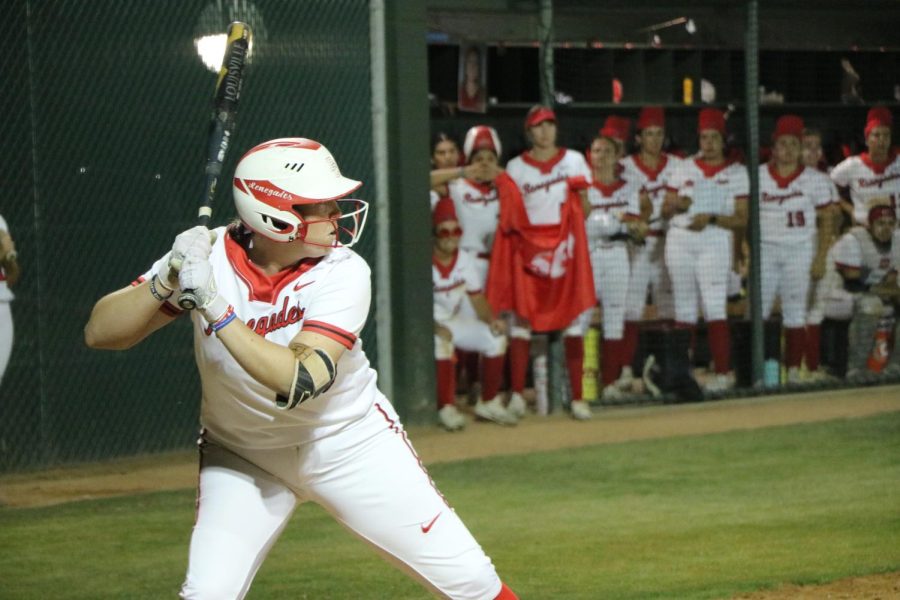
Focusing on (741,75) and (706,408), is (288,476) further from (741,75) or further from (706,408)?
(741,75)

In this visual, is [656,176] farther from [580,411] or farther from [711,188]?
[580,411]

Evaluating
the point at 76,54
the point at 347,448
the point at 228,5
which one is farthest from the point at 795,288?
the point at 347,448

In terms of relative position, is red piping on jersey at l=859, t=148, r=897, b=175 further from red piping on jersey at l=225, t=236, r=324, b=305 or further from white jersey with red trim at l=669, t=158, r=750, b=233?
red piping on jersey at l=225, t=236, r=324, b=305

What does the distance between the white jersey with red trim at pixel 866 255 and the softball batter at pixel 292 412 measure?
7707 mm

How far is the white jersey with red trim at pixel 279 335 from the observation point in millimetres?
3420

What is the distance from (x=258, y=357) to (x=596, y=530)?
10.8 ft

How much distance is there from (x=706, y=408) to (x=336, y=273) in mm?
6482

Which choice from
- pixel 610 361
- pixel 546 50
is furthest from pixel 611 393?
pixel 546 50

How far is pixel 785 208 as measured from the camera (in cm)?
1035

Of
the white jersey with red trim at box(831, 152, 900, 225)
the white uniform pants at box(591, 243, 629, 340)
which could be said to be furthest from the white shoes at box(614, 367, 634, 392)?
the white jersey with red trim at box(831, 152, 900, 225)

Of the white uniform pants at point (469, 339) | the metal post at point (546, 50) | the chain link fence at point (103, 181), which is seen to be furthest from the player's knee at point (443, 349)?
the metal post at point (546, 50)

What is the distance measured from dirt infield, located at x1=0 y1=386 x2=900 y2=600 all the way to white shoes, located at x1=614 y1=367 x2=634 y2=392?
1.38 feet

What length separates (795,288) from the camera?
33.7ft

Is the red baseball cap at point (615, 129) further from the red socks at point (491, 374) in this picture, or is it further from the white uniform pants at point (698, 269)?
the red socks at point (491, 374)
